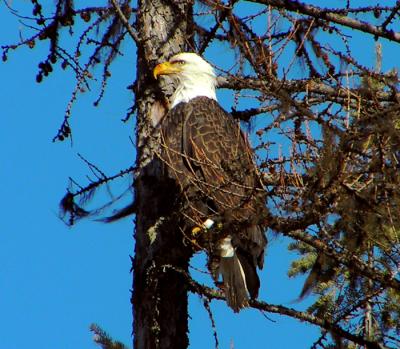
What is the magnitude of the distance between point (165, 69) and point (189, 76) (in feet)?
1.73

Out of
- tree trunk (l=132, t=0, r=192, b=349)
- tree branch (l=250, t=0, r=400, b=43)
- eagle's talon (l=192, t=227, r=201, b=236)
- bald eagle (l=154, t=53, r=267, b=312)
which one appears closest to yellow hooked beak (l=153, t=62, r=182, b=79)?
bald eagle (l=154, t=53, r=267, b=312)

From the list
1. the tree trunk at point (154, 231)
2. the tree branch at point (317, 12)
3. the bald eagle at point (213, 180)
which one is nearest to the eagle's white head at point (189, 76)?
the bald eagle at point (213, 180)

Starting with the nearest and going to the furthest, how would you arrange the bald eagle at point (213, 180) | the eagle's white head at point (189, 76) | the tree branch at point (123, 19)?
1. the bald eagle at point (213, 180)
2. the tree branch at point (123, 19)
3. the eagle's white head at point (189, 76)

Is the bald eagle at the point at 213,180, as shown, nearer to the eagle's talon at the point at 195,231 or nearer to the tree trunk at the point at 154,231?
the eagle's talon at the point at 195,231

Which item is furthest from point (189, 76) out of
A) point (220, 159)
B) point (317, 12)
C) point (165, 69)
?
point (317, 12)

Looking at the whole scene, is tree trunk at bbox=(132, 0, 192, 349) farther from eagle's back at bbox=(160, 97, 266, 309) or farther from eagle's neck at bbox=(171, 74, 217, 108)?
eagle's neck at bbox=(171, 74, 217, 108)

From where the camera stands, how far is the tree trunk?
6.38 m

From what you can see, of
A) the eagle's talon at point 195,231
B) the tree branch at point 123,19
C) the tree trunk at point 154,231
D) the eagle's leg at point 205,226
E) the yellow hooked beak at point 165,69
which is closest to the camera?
the eagle's leg at point 205,226

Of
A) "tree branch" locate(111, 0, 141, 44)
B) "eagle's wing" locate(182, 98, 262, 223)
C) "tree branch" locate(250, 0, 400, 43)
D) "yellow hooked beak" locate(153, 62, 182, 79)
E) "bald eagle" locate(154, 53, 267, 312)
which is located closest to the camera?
"eagle's wing" locate(182, 98, 262, 223)

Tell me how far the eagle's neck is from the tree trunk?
319 millimetres

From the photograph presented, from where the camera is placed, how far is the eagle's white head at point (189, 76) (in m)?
7.14

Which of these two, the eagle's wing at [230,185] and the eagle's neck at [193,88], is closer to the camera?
the eagle's wing at [230,185]

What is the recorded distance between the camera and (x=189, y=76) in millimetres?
7516

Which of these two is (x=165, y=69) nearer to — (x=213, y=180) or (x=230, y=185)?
(x=213, y=180)
